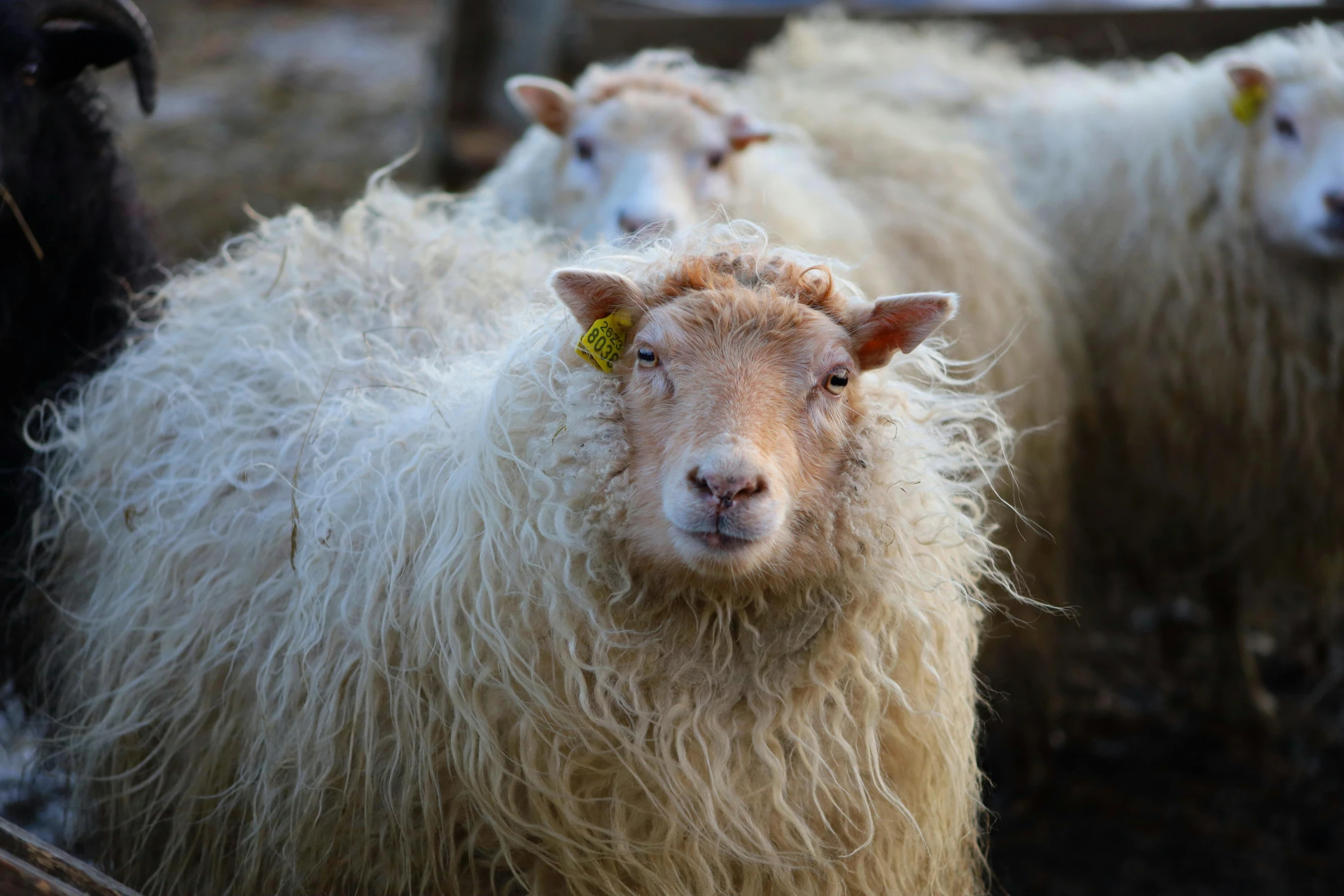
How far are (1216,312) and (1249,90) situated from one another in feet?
2.62

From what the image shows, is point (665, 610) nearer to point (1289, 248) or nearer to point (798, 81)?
point (1289, 248)

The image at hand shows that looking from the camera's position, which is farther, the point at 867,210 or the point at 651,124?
the point at 867,210

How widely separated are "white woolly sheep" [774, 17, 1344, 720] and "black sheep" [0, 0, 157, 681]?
11.1 feet

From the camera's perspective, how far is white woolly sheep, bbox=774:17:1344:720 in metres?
4.06

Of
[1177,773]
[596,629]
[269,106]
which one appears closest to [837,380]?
[596,629]

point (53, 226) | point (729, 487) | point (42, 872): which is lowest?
point (42, 872)

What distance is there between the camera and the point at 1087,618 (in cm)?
502

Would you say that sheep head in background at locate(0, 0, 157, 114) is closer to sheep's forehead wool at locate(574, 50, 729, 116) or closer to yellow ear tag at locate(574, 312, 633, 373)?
sheep's forehead wool at locate(574, 50, 729, 116)

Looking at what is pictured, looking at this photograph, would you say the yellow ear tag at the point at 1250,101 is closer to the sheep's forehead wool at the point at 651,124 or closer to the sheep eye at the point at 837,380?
the sheep's forehead wool at the point at 651,124

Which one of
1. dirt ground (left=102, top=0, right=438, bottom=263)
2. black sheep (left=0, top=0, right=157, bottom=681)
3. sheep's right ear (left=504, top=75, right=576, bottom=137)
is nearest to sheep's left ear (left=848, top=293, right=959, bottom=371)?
black sheep (left=0, top=0, right=157, bottom=681)

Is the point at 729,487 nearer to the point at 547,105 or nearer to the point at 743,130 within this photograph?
the point at 743,130

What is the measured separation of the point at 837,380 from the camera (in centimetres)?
222

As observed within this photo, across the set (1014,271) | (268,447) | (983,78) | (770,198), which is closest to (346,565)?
(268,447)

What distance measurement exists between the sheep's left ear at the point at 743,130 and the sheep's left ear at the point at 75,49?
1951mm
